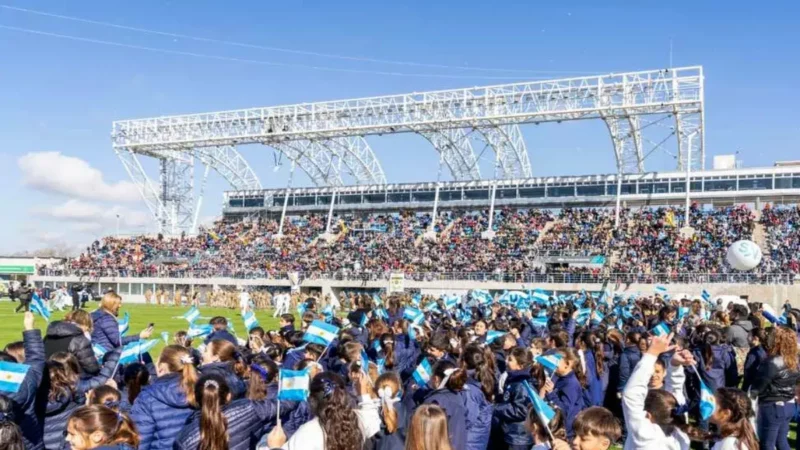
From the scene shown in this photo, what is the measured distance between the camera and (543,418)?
5.36 metres

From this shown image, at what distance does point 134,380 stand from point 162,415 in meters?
1.94

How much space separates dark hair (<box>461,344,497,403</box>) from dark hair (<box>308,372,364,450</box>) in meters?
2.60

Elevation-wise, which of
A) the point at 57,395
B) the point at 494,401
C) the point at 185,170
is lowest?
the point at 494,401

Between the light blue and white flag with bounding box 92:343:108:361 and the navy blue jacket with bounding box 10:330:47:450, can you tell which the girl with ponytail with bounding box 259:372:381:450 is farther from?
the light blue and white flag with bounding box 92:343:108:361

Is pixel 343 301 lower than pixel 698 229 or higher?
lower

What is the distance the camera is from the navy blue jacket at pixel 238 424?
519 centimetres

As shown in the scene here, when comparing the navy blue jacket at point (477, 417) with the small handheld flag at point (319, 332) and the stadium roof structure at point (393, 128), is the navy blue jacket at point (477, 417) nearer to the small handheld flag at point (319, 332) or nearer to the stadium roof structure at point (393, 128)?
the small handheld flag at point (319, 332)

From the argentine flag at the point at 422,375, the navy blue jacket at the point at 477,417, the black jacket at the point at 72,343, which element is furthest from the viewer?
the black jacket at the point at 72,343

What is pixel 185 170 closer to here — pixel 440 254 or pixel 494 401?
pixel 440 254

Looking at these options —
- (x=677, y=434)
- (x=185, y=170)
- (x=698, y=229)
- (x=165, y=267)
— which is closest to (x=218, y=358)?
(x=677, y=434)

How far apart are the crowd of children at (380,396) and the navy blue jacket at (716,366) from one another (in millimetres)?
25

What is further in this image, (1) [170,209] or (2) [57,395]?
(1) [170,209]

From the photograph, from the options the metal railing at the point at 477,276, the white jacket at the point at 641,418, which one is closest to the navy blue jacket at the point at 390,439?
the white jacket at the point at 641,418

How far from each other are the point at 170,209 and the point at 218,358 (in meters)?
63.2
